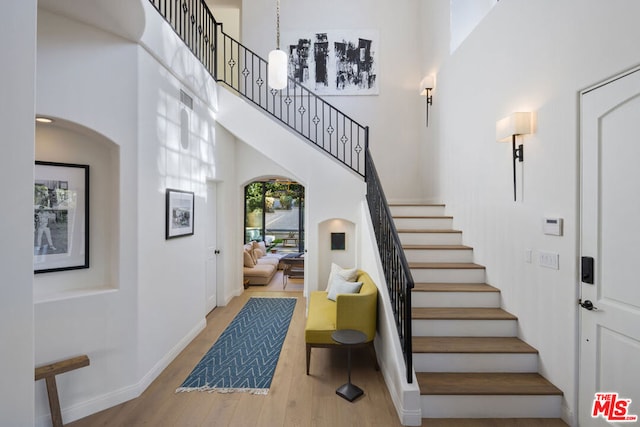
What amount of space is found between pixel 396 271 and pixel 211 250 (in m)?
3.74

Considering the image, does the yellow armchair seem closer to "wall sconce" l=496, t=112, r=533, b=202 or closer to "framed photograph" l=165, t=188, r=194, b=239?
"wall sconce" l=496, t=112, r=533, b=202

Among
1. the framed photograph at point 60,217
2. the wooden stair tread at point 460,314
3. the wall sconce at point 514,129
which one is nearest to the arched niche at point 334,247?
the wooden stair tread at point 460,314

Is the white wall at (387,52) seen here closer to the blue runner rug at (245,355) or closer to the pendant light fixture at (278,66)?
the pendant light fixture at (278,66)

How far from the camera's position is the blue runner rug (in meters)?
3.24

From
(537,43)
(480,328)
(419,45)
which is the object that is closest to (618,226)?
(480,328)

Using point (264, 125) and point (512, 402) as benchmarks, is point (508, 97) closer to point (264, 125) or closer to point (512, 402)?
point (512, 402)

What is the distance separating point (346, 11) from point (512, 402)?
22.5ft

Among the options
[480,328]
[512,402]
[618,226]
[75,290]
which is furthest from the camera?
[480,328]

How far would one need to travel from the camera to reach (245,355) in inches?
154

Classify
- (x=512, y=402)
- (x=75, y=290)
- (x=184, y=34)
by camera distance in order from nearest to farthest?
(x=512, y=402)
(x=75, y=290)
(x=184, y=34)

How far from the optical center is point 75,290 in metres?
2.85

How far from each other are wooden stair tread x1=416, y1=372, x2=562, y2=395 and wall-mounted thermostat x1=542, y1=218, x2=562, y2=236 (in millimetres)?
1289

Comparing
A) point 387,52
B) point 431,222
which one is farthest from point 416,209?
point 387,52

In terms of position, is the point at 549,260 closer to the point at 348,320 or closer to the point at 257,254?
the point at 348,320
